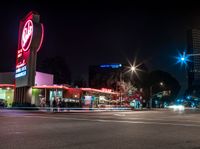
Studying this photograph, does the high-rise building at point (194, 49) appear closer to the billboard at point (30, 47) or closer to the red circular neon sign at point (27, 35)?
the billboard at point (30, 47)

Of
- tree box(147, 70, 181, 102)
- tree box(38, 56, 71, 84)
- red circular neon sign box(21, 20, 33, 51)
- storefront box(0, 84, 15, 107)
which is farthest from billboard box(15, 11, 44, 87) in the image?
tree box(147, 70, 181, 102)

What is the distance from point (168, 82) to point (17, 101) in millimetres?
71729

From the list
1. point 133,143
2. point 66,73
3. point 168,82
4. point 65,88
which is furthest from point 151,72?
point 133,143

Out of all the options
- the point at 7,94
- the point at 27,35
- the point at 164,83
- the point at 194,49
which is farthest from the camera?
the point at 164,83

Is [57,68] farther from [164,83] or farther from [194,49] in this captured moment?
[194,49]

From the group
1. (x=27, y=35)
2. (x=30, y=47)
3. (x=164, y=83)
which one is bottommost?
(x=164, y=83)

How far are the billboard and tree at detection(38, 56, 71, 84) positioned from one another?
48624 millimetres

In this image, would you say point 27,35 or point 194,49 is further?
point 27,35

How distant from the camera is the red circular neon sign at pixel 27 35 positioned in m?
47.3

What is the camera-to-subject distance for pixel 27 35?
48844 mm

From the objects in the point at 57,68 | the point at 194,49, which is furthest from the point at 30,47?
the point at 57,68

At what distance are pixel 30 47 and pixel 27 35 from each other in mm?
2583

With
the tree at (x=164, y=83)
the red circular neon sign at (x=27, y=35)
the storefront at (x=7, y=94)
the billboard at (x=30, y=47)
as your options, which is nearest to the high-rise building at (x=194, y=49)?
the billboard at (x=30, y=47)

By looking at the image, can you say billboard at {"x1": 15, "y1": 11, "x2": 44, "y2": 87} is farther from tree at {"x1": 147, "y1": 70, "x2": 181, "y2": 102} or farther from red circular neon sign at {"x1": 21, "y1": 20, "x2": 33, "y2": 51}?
tree at {"x1": 147, "y1": 70, "x2": 181, "y2": 102}
